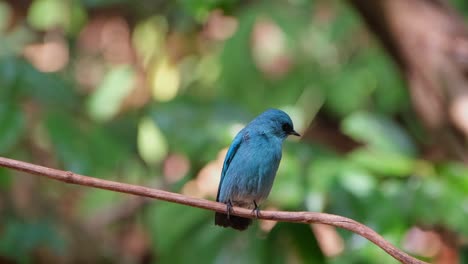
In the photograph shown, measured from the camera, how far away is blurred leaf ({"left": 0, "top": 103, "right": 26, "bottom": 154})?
381cm

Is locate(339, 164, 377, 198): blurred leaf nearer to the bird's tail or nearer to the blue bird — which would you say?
the blue bird

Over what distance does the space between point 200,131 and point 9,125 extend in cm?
102

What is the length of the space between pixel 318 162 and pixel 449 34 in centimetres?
111

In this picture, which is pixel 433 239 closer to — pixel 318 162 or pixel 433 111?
pixel 433 111

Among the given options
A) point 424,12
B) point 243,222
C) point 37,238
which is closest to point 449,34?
point 424,12

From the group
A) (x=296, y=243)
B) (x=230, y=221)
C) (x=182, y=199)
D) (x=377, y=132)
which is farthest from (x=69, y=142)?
(x=182, y=199)

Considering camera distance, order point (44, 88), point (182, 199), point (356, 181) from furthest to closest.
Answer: point (44, 88) < point (356, 181) < point (182, 199)

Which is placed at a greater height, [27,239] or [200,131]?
Result: [200,131]

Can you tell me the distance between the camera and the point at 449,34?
435 cm

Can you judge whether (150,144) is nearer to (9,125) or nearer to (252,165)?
(9,125)

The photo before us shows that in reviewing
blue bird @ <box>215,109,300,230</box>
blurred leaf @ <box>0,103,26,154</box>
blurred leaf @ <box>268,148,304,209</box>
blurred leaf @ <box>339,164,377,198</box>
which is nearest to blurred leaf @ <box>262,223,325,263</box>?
blurred leaf @ <box>268,148,304,209</box>

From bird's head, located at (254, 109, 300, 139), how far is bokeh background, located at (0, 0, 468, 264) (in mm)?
692

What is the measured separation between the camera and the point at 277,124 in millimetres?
3186

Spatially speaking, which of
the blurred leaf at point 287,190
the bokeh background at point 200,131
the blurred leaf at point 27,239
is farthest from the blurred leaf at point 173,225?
the blurred leaf at point 27,239
